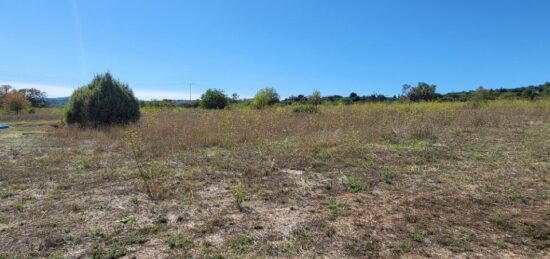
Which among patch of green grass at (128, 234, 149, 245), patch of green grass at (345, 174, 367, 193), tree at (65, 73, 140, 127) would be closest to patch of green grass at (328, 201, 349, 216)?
patch of green grass at (345, 174, 367, 193)

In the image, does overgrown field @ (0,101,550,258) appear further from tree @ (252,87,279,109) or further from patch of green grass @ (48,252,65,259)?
tree @ (252,87,279,109)

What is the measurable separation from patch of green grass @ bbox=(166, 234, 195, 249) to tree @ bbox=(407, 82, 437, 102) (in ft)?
102

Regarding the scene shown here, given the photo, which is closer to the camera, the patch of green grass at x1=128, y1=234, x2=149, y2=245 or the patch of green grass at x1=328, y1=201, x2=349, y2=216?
the patch of green grass at x1=128, y1=234, x2=149, y2=245

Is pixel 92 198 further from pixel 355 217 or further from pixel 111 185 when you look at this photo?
pixel 355 217

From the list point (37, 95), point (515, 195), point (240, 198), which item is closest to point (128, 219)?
point (240, 198)

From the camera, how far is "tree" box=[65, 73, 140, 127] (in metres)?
11.9

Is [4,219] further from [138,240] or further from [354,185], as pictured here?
[354,185]

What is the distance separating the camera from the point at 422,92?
35.5 metres

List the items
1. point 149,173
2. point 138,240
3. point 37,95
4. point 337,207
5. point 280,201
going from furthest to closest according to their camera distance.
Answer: point 37,95 < point 149,173 < point 280,201 < point 337,207 < point 138,240

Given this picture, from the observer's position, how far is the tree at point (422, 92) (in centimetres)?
3261

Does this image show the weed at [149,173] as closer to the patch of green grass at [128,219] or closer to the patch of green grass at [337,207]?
the patch of green grass at [128,219]

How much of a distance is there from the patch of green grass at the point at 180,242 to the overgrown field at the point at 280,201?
0.02 meters

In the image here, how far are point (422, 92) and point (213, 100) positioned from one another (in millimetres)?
22405

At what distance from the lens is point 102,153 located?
6.88m
